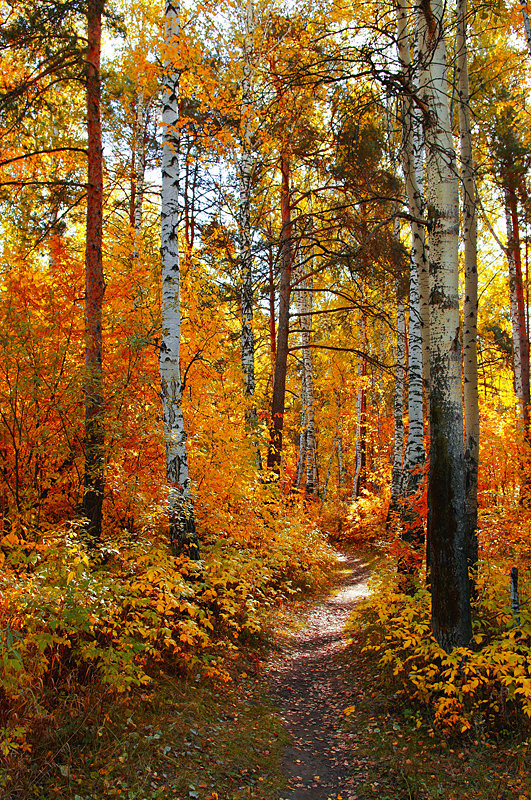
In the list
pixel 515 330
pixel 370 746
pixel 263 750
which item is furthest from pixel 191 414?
pixel 515 330

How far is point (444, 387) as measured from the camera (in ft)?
15.2

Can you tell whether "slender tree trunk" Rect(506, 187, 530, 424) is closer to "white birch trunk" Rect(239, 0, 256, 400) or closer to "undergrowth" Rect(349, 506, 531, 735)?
"white birch trunk" Rect(239, 0, 256, 400)

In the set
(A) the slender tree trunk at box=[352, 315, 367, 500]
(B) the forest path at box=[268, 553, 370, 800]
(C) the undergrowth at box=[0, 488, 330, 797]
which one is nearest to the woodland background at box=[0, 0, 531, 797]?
(C) the undergrowth at box=[0, 488, 330, 797]

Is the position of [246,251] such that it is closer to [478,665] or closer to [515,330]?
[515,330]

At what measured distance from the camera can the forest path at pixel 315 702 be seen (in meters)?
3.91

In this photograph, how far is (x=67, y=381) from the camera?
540 cm

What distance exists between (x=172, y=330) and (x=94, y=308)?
104cm

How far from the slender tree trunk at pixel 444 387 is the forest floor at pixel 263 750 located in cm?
94

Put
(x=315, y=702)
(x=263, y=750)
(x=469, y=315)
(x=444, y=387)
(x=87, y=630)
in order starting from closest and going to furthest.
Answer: (x=87, y=630) < (x=263, y=750) < (x=444, y=387) < (x=315, y=702) < (x=469, y=315)

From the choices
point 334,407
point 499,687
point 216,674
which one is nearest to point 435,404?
point 499,687

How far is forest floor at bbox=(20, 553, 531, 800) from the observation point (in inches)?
131

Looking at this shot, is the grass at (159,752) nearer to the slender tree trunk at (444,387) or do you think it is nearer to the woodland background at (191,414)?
the woodland background at (191,414)

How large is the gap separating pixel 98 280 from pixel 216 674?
505cm

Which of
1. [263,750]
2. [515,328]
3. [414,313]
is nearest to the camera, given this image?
[263,750]
